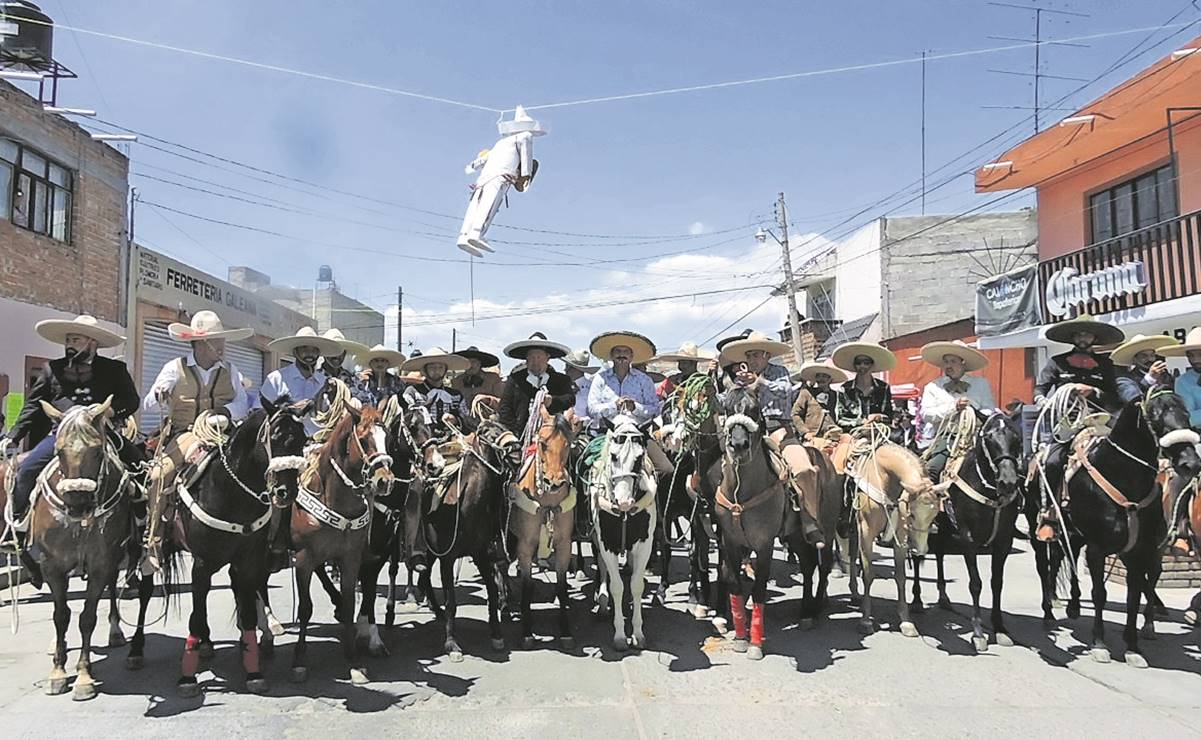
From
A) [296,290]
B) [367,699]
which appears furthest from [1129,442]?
[296,290]

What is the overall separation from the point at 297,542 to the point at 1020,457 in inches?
211

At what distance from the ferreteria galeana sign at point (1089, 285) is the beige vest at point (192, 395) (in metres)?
13.3

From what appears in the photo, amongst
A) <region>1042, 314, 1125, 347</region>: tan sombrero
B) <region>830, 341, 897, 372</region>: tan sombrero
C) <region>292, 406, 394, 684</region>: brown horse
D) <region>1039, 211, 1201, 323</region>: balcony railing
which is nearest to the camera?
<region>292, 406, 394, 684</region>: brown horse

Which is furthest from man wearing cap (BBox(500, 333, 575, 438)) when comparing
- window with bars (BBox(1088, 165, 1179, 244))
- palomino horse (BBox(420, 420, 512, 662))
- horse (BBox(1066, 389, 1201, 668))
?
window with bars (BBox(1088, 165, 1179, 244))

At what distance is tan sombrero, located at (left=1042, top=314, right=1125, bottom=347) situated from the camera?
669 cm

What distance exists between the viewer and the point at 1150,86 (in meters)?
11.1

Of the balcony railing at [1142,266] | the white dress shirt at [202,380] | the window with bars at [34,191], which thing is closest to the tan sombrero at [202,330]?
the white dress shirt at [202,380]

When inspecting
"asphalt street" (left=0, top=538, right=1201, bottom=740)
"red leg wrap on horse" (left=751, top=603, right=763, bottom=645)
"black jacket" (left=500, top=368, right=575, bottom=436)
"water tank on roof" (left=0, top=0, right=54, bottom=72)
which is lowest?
"asphalt street" (left=0, top=538, right=1201, bottom=740)

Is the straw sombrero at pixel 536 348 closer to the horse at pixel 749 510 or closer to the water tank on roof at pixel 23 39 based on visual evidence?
the horse at pixel 749 510

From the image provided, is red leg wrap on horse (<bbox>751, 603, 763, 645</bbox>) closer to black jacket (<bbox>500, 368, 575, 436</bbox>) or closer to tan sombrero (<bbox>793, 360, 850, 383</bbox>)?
black jacket (<bbox>500, 368, 575, 436</bbox>)

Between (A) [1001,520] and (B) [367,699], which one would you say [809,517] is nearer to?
(A) [1001,520]

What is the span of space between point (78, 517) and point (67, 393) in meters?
1.47

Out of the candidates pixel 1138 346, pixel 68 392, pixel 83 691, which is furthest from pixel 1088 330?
pixel 68 392

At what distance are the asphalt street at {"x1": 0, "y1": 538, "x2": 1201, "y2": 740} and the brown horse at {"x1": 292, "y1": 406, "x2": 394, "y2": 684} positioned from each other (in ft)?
1.17
